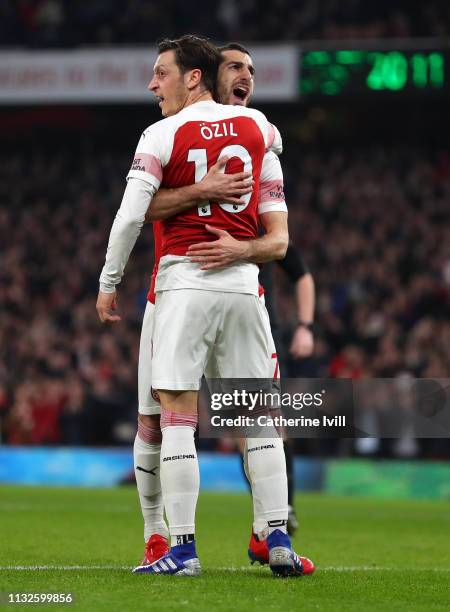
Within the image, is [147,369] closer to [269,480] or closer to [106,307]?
[106,307]

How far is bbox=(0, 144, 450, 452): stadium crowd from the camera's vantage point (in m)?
16.4

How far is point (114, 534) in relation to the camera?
7.81m

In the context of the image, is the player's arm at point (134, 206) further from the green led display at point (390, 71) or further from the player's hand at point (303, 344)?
the green led display at point (390, 71)

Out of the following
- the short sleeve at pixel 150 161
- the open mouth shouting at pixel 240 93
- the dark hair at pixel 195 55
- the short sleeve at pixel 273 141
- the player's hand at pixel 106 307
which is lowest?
the player's hand at pixel 106 307

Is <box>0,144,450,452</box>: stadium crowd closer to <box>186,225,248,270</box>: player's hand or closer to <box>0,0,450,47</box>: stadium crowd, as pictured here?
<box>0,0,450,47</box>: stadium crowd

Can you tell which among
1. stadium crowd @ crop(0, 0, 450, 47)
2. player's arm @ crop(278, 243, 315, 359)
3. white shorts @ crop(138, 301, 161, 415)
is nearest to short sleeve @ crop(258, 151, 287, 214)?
white shorts @ crop(138, 301, 161, 415)

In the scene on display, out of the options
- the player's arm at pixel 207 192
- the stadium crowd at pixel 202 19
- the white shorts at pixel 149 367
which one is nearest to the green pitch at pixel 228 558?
the white shorts at pixel 149 367

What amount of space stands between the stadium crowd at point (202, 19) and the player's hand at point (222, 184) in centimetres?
1477

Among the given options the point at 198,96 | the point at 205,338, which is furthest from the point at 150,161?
the point at 205,338

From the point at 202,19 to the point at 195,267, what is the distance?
53.6 feet

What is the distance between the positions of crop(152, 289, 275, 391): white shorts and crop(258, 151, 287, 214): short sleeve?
45cm

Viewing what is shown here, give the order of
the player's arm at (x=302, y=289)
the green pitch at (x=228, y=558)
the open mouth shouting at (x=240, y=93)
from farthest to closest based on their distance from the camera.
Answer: the player's arm at (x=302, y=289) < the open mouth shouting at (x=240, y=93) < the green pitch at (x=228, y=558)

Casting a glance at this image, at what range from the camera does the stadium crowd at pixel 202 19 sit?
19.6 metres

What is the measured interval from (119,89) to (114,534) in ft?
39.9
